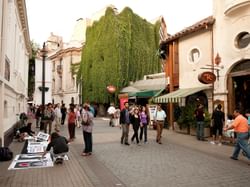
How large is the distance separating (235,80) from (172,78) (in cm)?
583

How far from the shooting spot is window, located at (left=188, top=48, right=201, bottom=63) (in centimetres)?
1689

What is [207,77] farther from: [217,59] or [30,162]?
[30,162]

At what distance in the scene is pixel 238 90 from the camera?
1435 cm

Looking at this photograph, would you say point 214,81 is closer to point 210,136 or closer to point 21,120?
point 210,136

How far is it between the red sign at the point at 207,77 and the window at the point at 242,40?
1849mm

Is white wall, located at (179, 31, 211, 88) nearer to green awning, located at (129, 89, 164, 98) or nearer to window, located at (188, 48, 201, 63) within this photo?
window, located at (188, 48, 201, 63)

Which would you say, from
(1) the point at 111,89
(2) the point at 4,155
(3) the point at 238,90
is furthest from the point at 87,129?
(1) the point at 111,89

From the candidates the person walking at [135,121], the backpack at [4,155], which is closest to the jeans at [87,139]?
the backpack at [4,155]

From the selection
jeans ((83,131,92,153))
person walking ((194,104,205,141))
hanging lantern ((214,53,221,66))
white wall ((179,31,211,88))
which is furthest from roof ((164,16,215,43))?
jeans ((83,131,92,153))

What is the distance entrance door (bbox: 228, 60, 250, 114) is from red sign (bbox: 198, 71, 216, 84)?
82 centimetres

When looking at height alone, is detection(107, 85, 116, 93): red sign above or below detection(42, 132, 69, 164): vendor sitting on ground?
above

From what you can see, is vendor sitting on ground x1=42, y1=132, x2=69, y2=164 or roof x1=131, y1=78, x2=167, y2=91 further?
roof x1=131, y1=78, x2=167, y2=91

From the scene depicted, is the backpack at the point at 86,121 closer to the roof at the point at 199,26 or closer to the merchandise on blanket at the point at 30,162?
the merchandise on blanket at the point at 30,162

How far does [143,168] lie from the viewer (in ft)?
26.2
